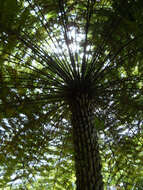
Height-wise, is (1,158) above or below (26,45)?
below

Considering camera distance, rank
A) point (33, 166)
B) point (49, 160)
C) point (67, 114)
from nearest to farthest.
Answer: point (33, 166) → point (49, 160) → point (67, 114)

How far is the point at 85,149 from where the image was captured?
228 centimetres

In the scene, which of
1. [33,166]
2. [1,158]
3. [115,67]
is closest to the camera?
[1,158]

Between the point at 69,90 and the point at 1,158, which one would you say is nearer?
the point at 1,158

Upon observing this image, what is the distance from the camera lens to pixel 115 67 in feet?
10.1

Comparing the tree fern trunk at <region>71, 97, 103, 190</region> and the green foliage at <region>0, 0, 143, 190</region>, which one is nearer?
the tree fern trunk at <region>71, 97, 103, 190</region>

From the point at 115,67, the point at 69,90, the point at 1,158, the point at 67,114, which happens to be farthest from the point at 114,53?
the point at 1,158

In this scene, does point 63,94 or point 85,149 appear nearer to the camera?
point 85,149

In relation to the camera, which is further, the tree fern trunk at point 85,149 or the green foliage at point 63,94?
the green foliage at point 63,94

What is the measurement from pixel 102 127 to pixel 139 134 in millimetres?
692

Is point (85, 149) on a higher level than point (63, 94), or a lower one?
lower

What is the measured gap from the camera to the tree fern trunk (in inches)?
80.4

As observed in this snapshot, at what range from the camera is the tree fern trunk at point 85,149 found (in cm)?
204

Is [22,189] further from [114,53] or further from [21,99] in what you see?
[114,53]
